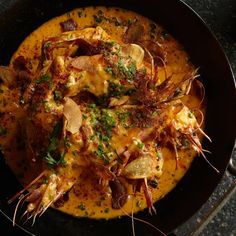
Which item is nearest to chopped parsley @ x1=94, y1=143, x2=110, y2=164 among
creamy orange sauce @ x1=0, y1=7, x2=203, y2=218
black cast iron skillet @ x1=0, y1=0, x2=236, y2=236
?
creamy orange sauce @ x1=0, y1=7, x2=203, y2=218

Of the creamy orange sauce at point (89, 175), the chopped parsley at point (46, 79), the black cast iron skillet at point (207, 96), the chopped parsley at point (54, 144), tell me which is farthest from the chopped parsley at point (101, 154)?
the black cast iron skillet at point (207, 96)

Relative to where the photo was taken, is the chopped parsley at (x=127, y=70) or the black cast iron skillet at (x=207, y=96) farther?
the black cast iron skillet at (x=207, y=96)

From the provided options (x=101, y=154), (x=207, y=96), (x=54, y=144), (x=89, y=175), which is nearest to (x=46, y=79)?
(x=54, y=144)

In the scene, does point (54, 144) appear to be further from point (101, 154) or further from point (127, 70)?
point (127, 70)

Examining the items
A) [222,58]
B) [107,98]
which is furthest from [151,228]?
[222,58]

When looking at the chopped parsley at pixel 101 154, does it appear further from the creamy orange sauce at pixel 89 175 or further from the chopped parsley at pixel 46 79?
the chopped parsley at pixel 46 79

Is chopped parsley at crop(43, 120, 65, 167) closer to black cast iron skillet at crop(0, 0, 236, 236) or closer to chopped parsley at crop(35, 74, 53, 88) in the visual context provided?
chopped parsley at crop(35, 74, 53, 88)
